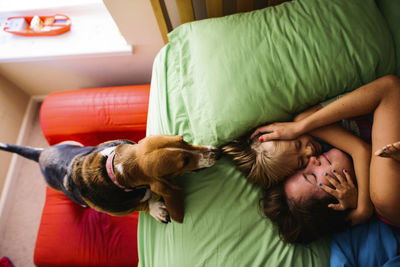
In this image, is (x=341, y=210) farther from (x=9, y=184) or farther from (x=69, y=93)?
(x=9, y=184)

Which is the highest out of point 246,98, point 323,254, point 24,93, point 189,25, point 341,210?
point 189,25

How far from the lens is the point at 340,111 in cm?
117

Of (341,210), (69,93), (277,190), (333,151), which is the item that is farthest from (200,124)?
(69,93)

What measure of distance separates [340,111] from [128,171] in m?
1.13

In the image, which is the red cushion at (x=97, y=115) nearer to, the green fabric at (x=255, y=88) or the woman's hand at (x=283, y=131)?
the green fabric at (x=255, y=88)

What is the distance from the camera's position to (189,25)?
1455 millimetres

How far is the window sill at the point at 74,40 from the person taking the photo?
6.41ft

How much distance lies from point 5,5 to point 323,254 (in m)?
3.17

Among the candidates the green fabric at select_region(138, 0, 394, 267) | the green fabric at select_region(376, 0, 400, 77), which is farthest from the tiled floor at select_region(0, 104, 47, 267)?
the green fabric at select_region(376, 0, 400, 77)

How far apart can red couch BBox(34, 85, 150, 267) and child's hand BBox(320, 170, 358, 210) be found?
136 cm

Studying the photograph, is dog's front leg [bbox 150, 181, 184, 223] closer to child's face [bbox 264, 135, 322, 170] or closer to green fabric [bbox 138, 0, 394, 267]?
green fabric [bbox 138, 0, 394, 267]

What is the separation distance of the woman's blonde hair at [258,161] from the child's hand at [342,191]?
0.67 ft

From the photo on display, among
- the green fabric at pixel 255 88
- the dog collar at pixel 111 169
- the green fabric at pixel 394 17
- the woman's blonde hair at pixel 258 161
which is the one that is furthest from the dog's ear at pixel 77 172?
the green fabric at pixel 394 17

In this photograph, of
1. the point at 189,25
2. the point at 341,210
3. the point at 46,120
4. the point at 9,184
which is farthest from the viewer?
the point at 9,184
